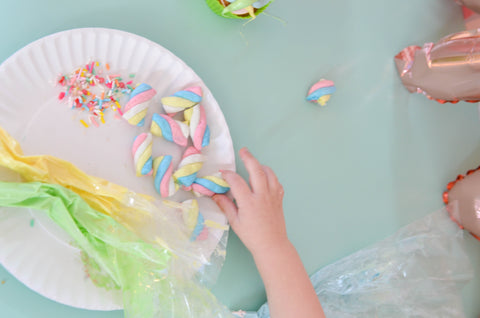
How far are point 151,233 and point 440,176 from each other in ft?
2.48

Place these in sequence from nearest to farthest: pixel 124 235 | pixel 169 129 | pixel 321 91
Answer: pixel 124 235 < pixel 169 129 < pixel 321 91

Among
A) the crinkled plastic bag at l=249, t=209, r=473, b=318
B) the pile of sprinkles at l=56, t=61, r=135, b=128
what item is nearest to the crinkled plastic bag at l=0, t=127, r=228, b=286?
the pile of sprinkles at l=56, t=61, r=135, b=128

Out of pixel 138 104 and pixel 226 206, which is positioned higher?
pixel 138 104

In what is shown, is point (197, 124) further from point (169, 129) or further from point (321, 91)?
point (321, 91)

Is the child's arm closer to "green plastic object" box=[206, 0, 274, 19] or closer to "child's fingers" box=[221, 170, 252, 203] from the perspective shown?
"child's fingers" box=[221, 170, 252, 203]

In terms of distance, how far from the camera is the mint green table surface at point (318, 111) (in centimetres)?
70

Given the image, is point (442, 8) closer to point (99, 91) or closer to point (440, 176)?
point (440, 176)

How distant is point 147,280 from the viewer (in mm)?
553

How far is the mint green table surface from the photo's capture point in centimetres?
70

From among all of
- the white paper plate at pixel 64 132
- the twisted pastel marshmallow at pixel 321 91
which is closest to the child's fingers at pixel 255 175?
the white paper plate at pixel 64 132

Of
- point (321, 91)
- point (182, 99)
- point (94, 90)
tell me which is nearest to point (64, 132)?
point (94, 90)

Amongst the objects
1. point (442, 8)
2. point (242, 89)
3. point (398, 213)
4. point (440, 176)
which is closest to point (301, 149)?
point (242, 89)

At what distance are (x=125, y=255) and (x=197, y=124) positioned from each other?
0.25 meters

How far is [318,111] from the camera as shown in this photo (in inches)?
32.9
